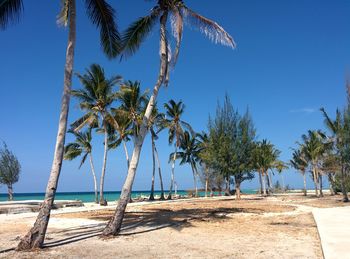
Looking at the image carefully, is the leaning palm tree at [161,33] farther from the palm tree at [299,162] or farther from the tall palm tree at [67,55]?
the palm tree at [299,162]

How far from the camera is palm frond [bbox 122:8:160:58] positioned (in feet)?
42.0

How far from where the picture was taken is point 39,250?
8383mm

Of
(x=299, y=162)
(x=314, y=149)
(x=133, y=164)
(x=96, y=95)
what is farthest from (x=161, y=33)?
(x=299, y=162)

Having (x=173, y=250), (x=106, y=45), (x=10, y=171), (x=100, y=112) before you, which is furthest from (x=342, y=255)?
(x=10, y=171)

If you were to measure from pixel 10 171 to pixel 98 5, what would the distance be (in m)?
32.9

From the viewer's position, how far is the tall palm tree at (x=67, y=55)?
863 centimetres

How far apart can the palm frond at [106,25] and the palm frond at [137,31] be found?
28.5 inches

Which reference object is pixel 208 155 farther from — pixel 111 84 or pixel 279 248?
pixel 279 248

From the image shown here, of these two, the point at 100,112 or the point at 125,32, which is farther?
the point at 100,112

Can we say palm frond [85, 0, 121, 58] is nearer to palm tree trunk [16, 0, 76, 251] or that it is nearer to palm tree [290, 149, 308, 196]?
palm tree trunk [16, 0, 76, 251]

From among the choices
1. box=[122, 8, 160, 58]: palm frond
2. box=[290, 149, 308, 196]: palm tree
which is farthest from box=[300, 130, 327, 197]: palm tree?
box=[122, 8, 160, 58]: palm frond

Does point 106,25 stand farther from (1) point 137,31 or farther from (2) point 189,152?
(2) point 189,152

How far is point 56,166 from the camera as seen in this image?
908cm

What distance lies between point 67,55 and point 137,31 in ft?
12.3
